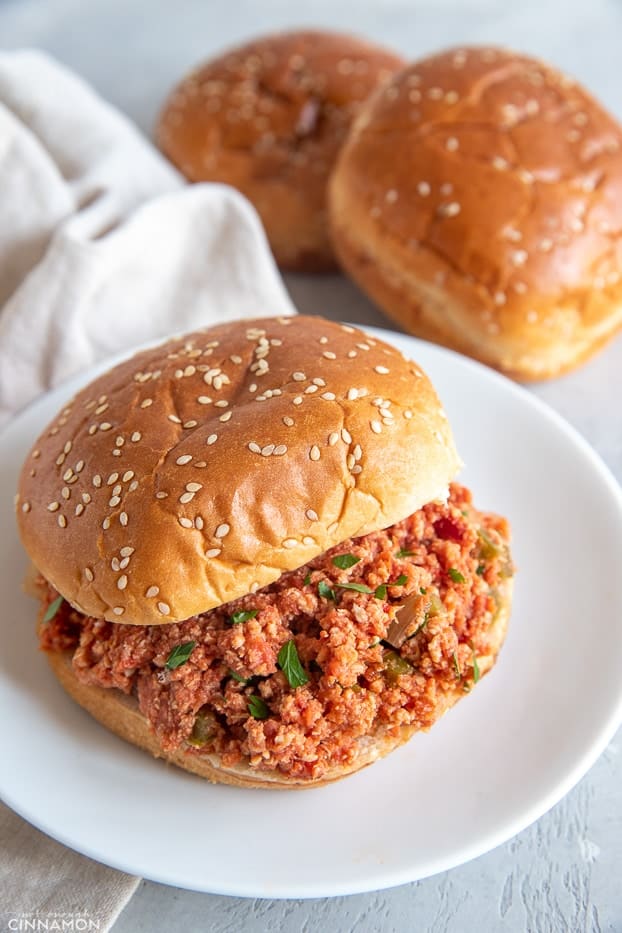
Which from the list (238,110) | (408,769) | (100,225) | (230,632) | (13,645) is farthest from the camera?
(238,110)

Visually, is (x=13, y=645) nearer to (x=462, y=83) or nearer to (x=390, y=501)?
(x=390, y=501)

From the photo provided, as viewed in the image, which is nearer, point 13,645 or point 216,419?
point 216,419

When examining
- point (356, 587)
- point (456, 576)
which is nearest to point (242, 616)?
point (356, 587)

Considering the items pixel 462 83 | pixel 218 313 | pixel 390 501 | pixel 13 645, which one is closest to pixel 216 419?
pixel 390 501

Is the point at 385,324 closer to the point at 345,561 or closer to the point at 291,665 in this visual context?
the point at 345,561

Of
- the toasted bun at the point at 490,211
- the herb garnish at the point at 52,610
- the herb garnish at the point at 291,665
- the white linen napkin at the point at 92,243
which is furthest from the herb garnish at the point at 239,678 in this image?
the toasted bun at the point at 490,211
